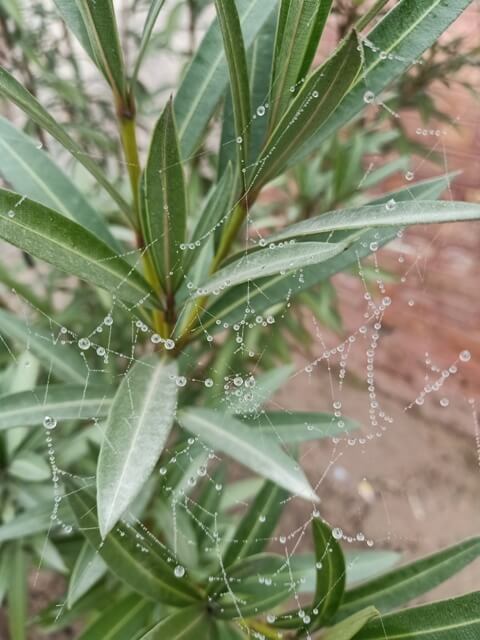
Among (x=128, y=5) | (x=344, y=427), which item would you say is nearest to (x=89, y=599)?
(x=344, y=427)

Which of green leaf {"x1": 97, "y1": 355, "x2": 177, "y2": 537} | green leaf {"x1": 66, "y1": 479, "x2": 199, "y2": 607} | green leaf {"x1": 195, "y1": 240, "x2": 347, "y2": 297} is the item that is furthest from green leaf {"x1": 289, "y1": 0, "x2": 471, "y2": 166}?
green leaf {"x1": 66, "y1": 479, "x2": 199, "y2": 607}

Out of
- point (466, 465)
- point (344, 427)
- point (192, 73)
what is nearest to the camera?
point (192, 73)

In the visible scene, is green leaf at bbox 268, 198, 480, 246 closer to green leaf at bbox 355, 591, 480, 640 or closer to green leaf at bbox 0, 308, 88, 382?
green leaf at bbox 355, 591, 480, 640

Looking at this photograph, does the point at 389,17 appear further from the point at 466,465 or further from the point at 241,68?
the point at 466,465

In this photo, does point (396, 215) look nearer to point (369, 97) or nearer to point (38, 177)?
point (369, 97)

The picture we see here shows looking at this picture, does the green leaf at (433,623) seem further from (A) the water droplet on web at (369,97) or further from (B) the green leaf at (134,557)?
(A) the water droplet on web at (369,97)

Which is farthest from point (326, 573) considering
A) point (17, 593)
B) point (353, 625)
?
point (17, 593)

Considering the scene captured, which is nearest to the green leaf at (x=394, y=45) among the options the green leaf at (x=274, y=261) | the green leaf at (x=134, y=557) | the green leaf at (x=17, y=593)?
the green leaf at (x=274, y=261)
